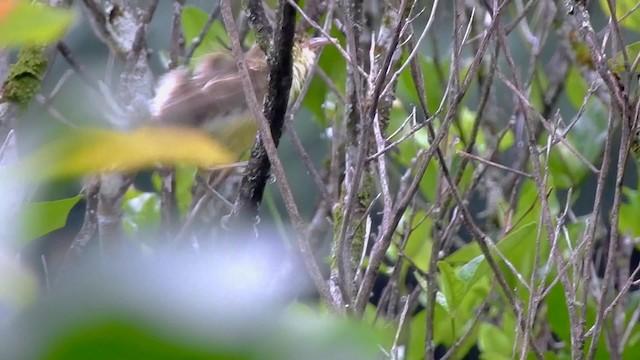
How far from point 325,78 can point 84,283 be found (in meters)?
1.39

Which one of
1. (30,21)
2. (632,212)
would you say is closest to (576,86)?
(632,212)

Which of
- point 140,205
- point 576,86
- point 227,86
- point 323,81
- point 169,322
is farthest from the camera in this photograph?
point 576,86

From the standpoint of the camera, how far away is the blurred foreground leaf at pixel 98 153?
0.71 ft

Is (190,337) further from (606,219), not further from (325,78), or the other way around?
(606,219)

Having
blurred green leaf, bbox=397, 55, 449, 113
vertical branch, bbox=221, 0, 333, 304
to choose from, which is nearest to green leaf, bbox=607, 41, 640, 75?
blurred green leaf, bbox=397, 55, 449, 113

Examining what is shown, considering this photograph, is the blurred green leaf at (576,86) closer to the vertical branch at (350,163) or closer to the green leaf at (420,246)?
the green leaf at (420,246)

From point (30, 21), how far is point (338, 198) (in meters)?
1.21

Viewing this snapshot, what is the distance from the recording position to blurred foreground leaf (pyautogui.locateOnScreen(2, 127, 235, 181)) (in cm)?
22

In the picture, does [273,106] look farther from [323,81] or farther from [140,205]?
[140,205]

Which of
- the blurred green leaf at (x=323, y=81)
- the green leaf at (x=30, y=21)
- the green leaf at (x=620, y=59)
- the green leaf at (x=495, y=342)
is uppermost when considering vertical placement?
the blurred green leaf at (x=323, y=81)

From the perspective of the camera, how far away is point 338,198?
1.44 meters

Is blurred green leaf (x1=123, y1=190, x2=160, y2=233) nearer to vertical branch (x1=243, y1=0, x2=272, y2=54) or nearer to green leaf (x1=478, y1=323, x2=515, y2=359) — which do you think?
vertical branch (x1=243, y1=0, x2=272, y2=54)

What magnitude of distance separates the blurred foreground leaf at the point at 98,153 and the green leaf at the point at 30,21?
0.13 feet

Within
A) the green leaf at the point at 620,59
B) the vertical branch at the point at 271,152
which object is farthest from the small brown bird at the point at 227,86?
the green leaf at the point at 620,59
